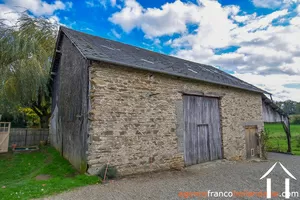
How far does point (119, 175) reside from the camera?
488 cm

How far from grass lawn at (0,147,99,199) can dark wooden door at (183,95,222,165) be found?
3785 millimetres

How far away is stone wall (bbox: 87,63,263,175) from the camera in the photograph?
4.76m

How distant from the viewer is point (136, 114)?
5.43 m

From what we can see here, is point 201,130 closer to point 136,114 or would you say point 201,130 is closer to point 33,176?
point 136,114

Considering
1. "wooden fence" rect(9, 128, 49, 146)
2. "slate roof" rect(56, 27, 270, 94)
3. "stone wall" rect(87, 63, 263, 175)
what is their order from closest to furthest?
"stone wall" rect(87, 63, 263, 175), "slate roof" rect(56, 27, 270, 94), "wooden fence" rect(9, 128, 49, 146)

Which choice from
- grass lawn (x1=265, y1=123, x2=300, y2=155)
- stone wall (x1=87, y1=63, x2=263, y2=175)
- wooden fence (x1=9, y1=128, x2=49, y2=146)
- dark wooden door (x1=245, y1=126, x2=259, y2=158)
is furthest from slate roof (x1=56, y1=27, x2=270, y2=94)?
grass lawn (x1=265, y1=123, x2=300, y2=155)

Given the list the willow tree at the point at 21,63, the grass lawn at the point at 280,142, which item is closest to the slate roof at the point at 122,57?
the willow tree at the point at 21,63

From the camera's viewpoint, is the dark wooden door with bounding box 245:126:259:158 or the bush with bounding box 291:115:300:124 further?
the bush with bounding box 291:115:300:124

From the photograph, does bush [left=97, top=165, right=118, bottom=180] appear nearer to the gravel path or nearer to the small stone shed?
the small stone shed

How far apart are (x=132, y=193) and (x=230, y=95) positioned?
677 cm

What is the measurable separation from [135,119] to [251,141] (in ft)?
24.6

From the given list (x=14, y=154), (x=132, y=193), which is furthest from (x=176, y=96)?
(x=14, y=154)

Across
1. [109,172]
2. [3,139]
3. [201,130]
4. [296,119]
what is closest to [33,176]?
[109,172]

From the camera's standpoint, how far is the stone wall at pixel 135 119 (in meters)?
4.76
